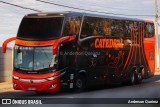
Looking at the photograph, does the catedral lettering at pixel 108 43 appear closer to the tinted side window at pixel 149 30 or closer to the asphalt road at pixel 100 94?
the asphalt road at pixel 100 94

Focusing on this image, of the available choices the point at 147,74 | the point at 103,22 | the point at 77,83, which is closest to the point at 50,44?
the point at 77,83

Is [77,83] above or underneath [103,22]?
underneath

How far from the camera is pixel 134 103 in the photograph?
12852mm

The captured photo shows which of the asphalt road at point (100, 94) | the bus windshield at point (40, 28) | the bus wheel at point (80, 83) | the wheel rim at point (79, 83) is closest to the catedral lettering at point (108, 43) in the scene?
the bus wheel at point (80, 83)

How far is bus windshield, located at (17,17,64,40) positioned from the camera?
20.3 m

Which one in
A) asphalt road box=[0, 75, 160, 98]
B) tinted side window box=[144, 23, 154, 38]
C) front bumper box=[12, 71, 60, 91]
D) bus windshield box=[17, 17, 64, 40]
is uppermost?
bus windshield box=[17, 17, 64, 40]

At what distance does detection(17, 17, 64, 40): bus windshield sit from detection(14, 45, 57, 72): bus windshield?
55cm

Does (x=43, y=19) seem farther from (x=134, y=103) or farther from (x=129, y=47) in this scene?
(x=134, y=103)

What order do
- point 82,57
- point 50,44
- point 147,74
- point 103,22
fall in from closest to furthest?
point 50,44 < point 82,57 < point 103,22 < point 147,74

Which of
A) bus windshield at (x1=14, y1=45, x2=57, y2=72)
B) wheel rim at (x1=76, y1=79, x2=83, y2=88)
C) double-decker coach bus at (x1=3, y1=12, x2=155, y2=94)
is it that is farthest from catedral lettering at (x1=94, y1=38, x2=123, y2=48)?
bus windshield at (x1=14, y1=45, x2=57, y2=72)

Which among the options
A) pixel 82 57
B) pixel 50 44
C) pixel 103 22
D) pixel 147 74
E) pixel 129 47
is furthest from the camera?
pixel 147 74

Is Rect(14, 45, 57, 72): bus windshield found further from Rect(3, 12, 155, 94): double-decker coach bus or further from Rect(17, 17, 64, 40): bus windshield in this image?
Rect(17, 17, 64, 40): bus windshield

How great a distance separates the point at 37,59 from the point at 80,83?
2.59m

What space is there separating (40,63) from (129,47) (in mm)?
7355
